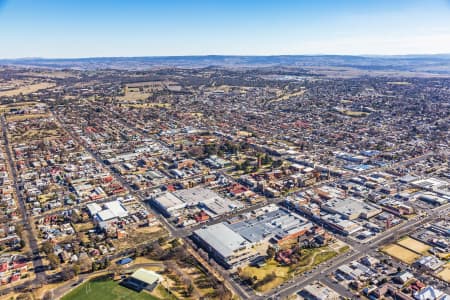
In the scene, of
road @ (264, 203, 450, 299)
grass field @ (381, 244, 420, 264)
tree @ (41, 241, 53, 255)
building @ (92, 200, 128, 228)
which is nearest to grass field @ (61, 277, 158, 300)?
tree @ (41, 241, 53, 255)

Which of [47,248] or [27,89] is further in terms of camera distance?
[27,89]

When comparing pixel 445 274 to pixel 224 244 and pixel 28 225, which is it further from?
pixel 28 225

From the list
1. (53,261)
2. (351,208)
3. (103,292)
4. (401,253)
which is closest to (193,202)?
(53,261)

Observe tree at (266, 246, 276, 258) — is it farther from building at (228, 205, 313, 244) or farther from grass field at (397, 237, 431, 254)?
grass field at (397, 237, 431, 254)

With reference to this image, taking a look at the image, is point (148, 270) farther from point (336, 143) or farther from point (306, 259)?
point (336, 143)

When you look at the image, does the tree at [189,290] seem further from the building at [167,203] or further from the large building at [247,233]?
the building at [167,203]

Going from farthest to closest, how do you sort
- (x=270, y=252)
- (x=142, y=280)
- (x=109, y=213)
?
1. (x=109, y=213)
2. (x=270, y=252)
3. (x=142, y=280)

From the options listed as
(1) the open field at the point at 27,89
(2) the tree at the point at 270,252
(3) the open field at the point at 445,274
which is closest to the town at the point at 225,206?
(3) the open field at the point at 445,274
